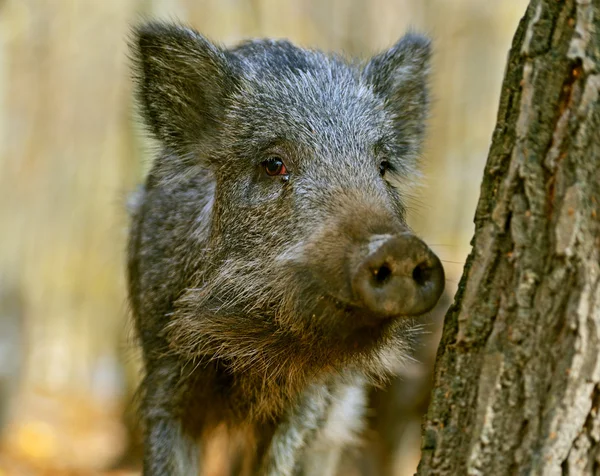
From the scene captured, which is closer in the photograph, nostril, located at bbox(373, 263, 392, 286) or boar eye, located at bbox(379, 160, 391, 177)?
nostril, located at bbox(373, 263, 392, 286)

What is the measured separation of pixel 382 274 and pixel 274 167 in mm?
1183

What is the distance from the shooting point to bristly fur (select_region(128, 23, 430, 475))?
11.7ft

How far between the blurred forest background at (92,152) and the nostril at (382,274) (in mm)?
6585

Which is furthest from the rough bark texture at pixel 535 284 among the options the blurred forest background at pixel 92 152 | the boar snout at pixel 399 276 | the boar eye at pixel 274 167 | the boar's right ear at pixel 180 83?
the blurred forest background at pixel 92 152

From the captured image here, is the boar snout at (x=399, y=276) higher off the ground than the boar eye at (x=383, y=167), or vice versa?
the boar eye at (x=383, y=167)

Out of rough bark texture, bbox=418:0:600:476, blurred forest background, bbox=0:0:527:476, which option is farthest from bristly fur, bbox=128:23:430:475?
blurred forest background, bbox=0:0:527:476

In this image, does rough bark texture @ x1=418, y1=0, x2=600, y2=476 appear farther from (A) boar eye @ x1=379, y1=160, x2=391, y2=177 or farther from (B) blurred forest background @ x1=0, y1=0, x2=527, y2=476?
(B) blurred forest background @ x1=0, y1=0, x2=527, y2=476

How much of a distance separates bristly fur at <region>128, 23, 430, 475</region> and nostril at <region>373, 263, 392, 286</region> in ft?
1.36

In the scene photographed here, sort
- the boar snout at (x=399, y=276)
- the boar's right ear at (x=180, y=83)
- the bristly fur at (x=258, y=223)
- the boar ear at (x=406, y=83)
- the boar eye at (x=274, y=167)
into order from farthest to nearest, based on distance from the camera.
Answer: the boar ear at (x=406, y=83) → the boar's right ear at (x=180, y=83) → the boar eye at (x=274, y=167) → the bristly fur at (x=258, y=223) → the boar snout at (x=399, y=276)

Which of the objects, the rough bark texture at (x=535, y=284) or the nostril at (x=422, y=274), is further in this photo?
the nostril at (x=422, y=274)

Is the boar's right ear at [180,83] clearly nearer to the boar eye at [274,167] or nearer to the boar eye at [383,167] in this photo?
the boar eye at [274,167]

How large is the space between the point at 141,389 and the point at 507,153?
109 inches

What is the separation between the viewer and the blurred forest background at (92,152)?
31.6ft

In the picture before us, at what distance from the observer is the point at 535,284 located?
2408mm
